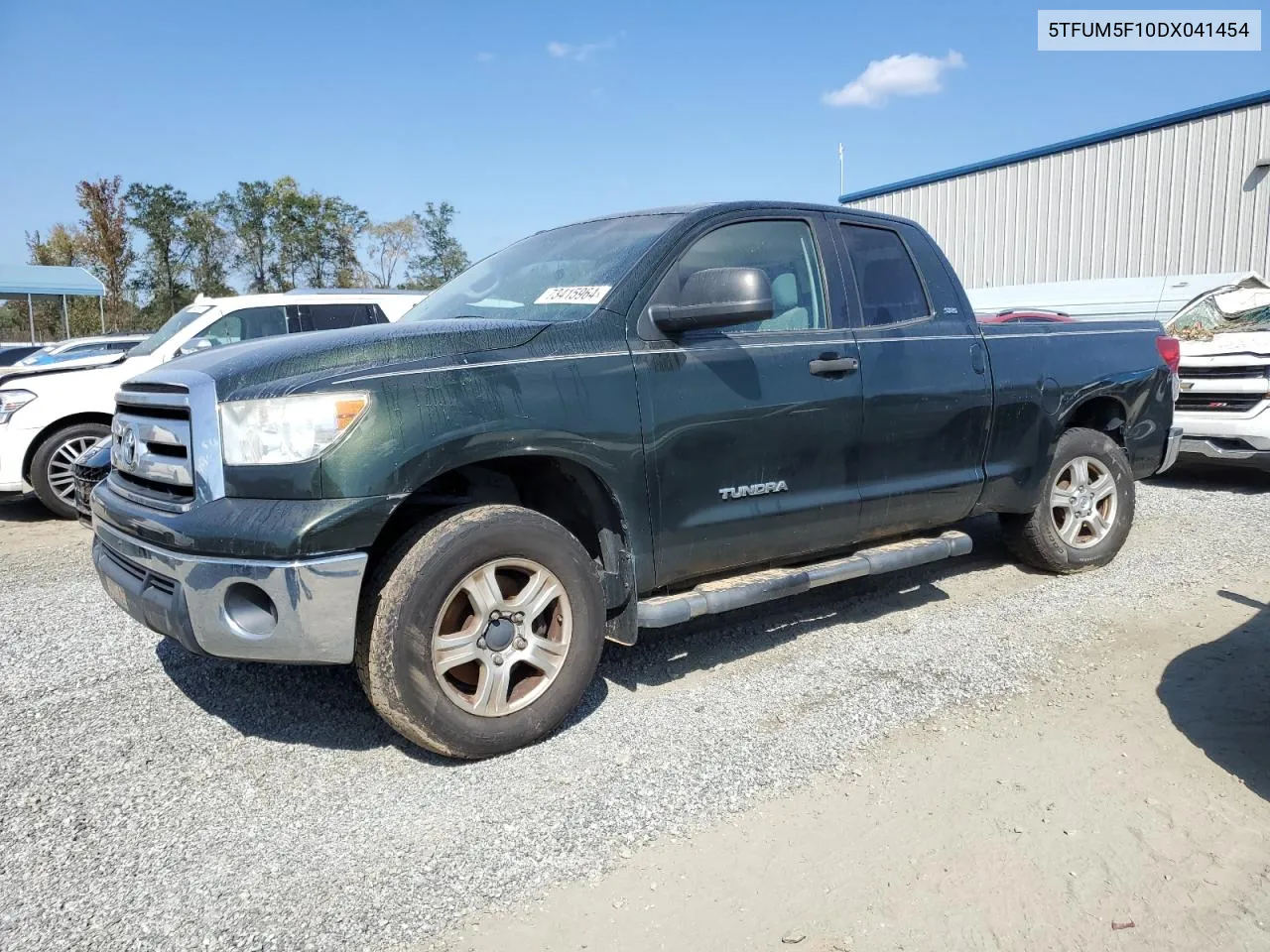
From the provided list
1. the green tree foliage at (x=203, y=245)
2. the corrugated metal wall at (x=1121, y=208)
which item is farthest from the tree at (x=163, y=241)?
the corrugated metal wall at (x=1121, y=208)

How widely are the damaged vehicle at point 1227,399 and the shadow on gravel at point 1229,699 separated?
12.3 ft

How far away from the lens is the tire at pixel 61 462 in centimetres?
719

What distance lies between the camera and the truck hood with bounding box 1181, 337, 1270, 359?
25.1 ft

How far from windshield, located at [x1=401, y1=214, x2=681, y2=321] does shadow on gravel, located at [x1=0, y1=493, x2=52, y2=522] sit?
532 centimetres

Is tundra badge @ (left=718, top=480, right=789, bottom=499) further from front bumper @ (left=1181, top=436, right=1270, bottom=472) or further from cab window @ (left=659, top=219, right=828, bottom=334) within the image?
front bumper @ (left=1181, top=436, right=1270, bottom=472)

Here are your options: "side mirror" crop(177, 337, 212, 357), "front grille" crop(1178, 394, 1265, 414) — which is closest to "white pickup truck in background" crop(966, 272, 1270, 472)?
"front grille" crop(1178, 394, 1265, 414)

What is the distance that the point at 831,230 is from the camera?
13.8 feet

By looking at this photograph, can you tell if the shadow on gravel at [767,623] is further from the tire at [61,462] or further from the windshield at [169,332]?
the windshield at [169,332]

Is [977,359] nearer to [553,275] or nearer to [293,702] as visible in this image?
[553,275]

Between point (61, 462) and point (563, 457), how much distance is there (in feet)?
19.5

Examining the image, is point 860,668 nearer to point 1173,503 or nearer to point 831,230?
point 831,230

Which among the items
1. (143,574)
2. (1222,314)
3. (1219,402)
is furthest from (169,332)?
(1222,314)

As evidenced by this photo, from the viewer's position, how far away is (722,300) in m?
3.31

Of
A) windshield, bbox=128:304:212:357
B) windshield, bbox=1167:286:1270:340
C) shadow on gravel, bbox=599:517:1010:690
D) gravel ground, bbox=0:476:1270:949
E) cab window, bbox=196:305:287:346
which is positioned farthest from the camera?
windshield, bbox=1167:286:1270:340
